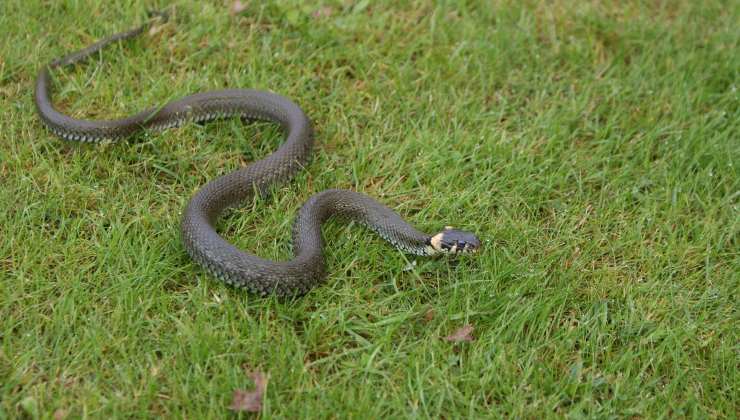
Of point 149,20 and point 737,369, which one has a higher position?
point 149,20

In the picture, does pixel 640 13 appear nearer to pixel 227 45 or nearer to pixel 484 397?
pixel 227 45

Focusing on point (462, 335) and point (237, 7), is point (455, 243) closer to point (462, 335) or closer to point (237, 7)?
point (462, 335)

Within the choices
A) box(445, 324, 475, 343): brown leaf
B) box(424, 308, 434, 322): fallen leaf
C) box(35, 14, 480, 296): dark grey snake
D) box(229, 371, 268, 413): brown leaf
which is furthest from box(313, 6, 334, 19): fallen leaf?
box(229, 371, 268, 413): brown leaf

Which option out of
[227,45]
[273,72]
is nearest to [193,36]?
[227,45]


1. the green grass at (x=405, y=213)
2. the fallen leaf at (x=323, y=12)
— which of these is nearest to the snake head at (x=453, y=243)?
the green grass at (x=405, y=213)

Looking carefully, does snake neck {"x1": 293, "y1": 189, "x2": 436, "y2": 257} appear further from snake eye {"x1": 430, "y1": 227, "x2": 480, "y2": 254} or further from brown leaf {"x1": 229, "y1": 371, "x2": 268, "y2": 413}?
brown leaf {"x1": 229, "y1": 371, "x2": 268, "y2": 413}

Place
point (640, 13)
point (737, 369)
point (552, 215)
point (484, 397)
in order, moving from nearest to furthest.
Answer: point (484, 397) → point (737, 369) → point (552, 215) → point (640, 13)

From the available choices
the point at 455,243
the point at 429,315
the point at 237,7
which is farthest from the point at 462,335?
the point at 237,7
